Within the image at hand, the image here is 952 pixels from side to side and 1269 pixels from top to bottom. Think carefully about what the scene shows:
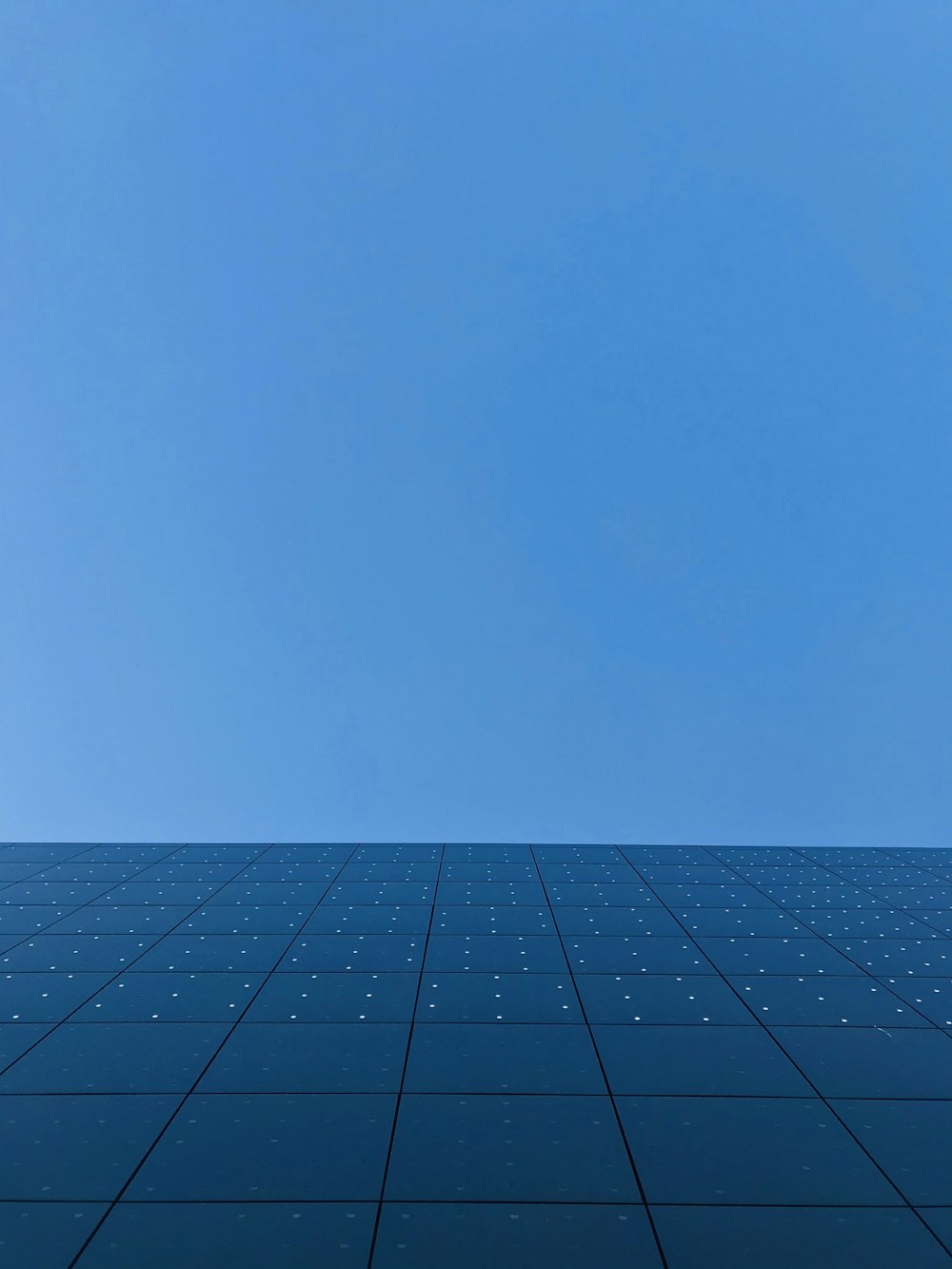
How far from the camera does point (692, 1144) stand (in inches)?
87.3

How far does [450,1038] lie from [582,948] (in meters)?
1.02

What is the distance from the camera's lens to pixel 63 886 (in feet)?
14.9

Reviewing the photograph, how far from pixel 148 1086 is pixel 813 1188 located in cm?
184

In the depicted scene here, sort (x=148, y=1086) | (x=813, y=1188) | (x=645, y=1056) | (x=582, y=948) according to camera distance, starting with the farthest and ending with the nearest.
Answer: (x=582, y=948), (x=645, y=1056), (x=148, y=1086), (x=813, y=1188)

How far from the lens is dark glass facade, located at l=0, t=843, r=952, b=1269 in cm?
191

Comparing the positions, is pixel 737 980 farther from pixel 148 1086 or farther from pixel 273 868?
pixel 273 868

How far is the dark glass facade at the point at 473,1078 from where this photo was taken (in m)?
1.91

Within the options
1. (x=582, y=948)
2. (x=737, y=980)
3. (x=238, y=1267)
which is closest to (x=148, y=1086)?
(x=238, y=1267)

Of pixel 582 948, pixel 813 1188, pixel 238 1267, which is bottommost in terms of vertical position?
pixel 238 1267

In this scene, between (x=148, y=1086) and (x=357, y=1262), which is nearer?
(x=357, y=1262)

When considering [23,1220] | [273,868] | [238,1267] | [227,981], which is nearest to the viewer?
[238,1267]

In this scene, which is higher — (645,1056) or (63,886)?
(63,886)

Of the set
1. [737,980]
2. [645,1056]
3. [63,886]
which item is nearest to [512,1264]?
[645,1056]

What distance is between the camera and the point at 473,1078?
2.53 m
